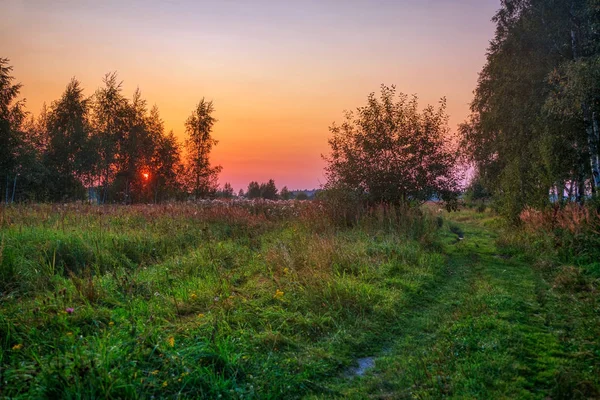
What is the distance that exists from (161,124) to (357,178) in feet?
112

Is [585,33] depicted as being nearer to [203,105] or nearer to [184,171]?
[203,105]

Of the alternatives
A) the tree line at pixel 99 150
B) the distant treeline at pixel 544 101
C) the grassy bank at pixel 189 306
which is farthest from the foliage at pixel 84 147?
the distant treeline at pixel 544 101

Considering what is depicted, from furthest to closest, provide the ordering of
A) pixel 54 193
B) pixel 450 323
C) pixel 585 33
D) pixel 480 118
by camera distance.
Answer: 1. pixel 54 193
2. pixel 480 118
3. pixel 585 33
4. pixel 450 323

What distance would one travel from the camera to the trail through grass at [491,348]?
4.11m

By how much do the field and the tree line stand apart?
83.8 ft

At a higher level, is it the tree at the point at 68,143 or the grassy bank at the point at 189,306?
the tree at the point at 68,143

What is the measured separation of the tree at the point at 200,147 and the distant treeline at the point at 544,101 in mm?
26626

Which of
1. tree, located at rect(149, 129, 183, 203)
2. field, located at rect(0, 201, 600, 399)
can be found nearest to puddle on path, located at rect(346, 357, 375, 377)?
field, located at rect(0, 201, 600, 399)

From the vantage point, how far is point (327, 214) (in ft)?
48.2

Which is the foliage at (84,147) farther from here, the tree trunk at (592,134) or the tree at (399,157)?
the tree trunk at (592,134)

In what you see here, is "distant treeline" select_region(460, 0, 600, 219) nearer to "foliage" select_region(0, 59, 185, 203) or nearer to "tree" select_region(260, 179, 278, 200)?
"foliage" select_region(0, 59, 185, 203)

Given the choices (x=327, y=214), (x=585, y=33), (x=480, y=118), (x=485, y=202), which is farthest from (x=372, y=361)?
(x=485, y=202)

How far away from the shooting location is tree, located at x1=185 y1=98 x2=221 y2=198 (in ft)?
131

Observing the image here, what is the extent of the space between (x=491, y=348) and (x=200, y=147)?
126 feet
